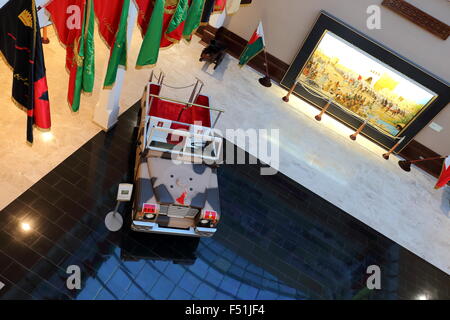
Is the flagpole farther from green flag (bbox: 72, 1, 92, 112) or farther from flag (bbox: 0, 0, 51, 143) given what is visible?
flag (bbox: 0, 0, 51, 143)

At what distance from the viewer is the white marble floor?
6.90 meters

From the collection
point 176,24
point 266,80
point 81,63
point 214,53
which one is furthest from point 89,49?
point 266,80

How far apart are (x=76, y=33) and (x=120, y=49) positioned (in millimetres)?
614

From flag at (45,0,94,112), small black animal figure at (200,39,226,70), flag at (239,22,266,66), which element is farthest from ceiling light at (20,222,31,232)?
flag at (239,22,266,66)

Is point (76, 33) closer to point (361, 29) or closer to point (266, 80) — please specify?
point (266, 80)

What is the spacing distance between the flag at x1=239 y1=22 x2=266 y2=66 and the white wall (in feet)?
2.03

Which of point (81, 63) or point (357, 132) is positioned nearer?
point (81, 63)

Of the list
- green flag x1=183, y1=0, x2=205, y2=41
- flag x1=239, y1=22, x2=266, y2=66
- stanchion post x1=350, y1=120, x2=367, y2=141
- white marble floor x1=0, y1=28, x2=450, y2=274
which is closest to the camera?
green flag x1=183, y1=0, x2=205, y2=41

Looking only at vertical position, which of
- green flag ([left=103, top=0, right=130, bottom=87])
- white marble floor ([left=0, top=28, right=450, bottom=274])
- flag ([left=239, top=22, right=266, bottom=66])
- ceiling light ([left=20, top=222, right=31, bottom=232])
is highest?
green flag ([left=103, top=0, right=130, bottom=87])

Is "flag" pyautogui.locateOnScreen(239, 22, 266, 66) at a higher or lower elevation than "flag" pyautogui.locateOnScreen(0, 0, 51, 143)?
lower

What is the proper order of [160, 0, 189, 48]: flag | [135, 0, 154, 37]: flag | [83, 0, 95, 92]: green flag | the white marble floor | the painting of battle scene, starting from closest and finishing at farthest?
1. [83, 0, 95, 92]: green flag
2. [135, 0, 154, 37]: flag
3. [160, 0, 189, 48]: flag
4. the white marble floor
5. the painting of battle scene

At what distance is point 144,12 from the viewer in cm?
537

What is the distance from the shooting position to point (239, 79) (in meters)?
10.2

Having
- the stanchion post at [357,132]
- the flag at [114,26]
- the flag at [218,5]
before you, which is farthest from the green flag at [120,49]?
the stanchion post at [357,132]
